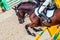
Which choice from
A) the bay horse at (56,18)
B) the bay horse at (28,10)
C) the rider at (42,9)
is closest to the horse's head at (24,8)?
the bay horse at (28,10)

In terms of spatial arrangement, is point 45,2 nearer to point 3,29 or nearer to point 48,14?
point 48,14

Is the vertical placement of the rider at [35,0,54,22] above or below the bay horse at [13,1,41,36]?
above

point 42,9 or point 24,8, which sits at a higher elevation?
point 42,9

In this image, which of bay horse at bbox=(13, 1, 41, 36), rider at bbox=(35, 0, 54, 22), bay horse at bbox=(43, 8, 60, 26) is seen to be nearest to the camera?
rider at bbox=(35, 0, 54, 22)

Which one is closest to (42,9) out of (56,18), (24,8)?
(56,18)

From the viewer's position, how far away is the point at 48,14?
10.1 feet

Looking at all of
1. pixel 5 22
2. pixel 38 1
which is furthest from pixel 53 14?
pixel 5 22

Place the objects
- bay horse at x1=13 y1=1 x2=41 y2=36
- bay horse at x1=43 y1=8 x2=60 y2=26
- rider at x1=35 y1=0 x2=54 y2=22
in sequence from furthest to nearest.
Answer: bay horse at x1=13 y1=1 x2=41 y2=36
bay horse at x1=43 y1=8 x2=60 y2=26
rider at x1=35 y1=0 x2=54 y2=22

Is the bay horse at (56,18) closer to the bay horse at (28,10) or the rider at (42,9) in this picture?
the rider at (42,9)

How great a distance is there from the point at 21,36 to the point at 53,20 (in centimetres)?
101

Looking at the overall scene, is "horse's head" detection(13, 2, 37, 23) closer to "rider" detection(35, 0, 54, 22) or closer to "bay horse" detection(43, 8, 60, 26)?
"rider" detection(35, 0, 54, 22)

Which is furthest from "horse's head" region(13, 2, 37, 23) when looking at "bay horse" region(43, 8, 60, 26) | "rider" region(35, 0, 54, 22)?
"bay horse" region(43, 8, 60, 26)

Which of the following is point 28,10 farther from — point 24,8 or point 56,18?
point 56,18

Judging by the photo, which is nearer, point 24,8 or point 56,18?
point 56,18
